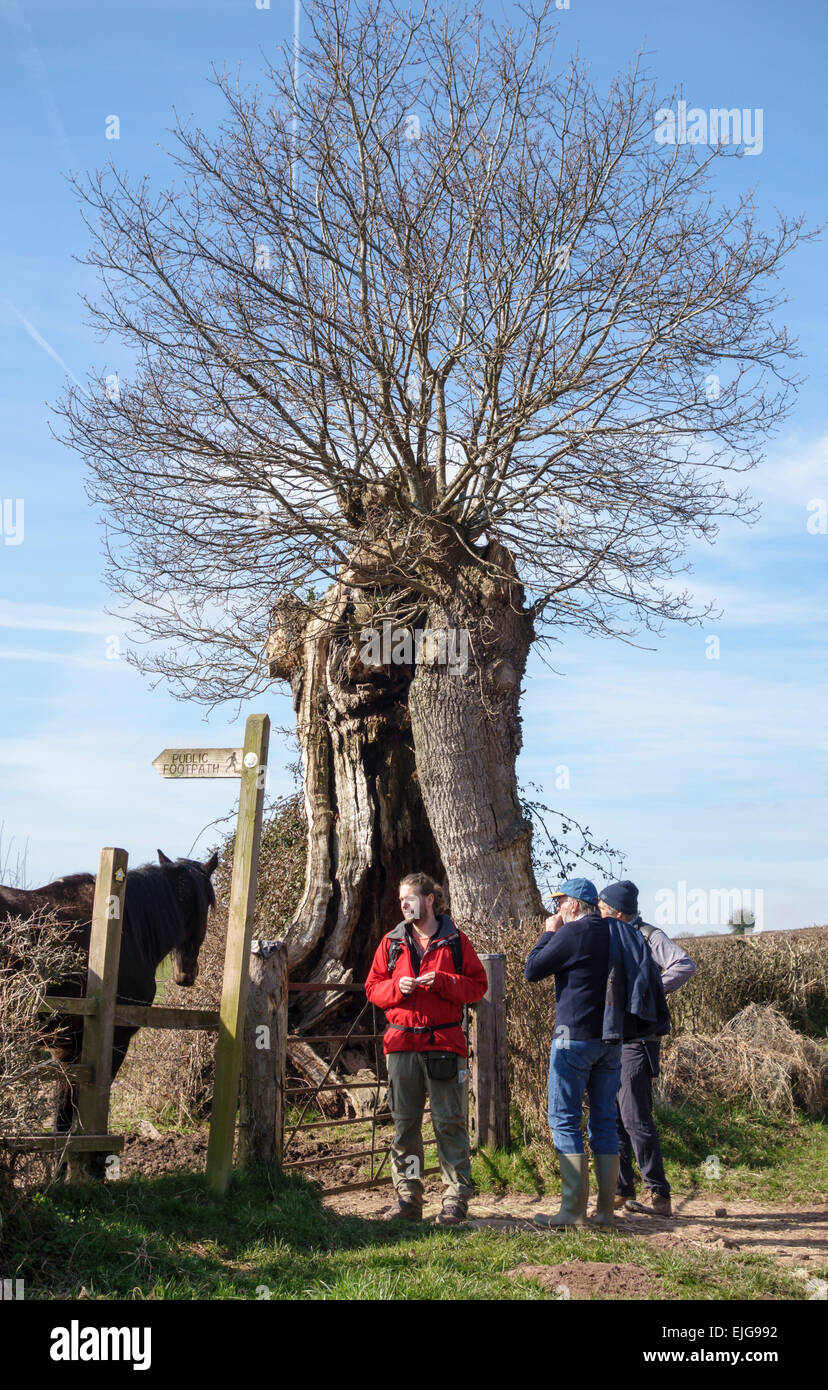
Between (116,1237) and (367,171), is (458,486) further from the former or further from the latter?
(116,1237)

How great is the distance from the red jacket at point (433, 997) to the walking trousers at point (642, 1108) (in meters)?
1.22

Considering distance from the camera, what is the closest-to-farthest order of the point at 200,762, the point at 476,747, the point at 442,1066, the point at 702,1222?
1. the point at 442,1066
2. the point at 702,1222
3. the point at 200,762
4. the point at 476,747

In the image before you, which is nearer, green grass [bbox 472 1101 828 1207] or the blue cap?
the blue cap

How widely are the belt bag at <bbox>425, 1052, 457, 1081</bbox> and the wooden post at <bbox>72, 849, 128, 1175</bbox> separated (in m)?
1.84

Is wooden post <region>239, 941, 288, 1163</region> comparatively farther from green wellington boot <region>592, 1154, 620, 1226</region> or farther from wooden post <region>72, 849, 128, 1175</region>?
green wellington boot <region>592, 1154, 620, 1226</region>

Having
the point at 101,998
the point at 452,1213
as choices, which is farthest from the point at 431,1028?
the point at 101,998

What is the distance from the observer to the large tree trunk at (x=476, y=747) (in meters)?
10.6

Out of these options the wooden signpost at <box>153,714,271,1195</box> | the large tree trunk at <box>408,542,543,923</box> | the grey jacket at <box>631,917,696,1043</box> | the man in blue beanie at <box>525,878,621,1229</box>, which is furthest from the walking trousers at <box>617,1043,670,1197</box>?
the large tree trunk at <box>408,542,543,923</box>

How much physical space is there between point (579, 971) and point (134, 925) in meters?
3.18

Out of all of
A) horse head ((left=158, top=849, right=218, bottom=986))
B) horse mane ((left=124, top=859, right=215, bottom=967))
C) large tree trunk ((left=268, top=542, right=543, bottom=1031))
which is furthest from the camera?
large tree trunk ((left=268, top=542, right=543, bottom=1031))

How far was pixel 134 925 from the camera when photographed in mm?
7500

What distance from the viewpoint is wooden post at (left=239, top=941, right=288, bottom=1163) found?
692cm

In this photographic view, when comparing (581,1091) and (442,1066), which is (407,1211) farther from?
(581,1091)
